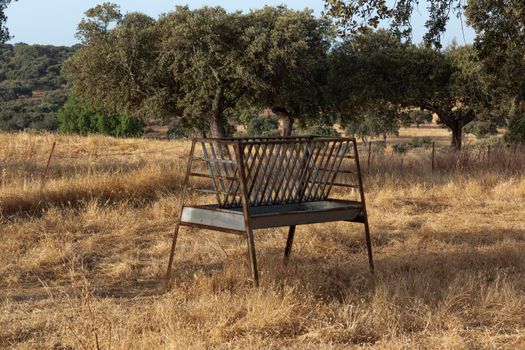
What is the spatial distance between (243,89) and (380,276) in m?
21.2

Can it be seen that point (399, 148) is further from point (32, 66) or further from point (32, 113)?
point (32, 66)

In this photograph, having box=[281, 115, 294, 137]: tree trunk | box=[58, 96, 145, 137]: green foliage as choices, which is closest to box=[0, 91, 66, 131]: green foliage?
box=[58, 96, 145, 137]: green foliage

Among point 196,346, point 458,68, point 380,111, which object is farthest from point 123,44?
point 196,346

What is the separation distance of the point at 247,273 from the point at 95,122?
176ft

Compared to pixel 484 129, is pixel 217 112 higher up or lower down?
higher up

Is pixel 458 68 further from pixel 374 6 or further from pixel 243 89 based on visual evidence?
pixel 374 6

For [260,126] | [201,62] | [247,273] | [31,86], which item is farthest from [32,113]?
[247,273]

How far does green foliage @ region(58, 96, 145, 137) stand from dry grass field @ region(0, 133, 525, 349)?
4095cm

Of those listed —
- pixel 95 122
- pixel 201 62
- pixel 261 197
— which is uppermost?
pixel 201 62

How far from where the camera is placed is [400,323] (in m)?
5.91

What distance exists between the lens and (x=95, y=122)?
59.1m

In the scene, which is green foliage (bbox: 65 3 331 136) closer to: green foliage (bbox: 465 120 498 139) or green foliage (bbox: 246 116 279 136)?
green foliage (bbox: 246 116 279 136)

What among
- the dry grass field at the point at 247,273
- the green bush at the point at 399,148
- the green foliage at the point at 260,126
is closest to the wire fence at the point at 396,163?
the dry grass field at the point at 247,273

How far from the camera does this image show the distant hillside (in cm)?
5688
